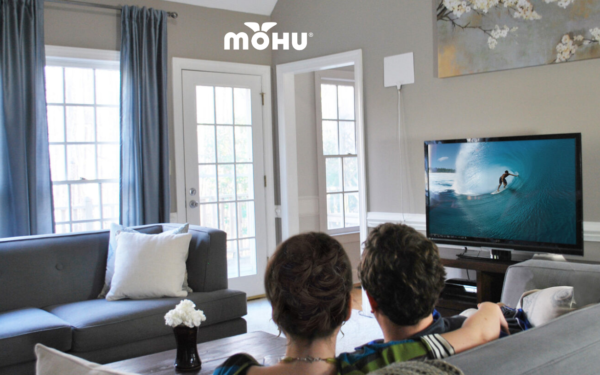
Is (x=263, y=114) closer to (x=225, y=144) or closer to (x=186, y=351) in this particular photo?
(x=225, y=144)

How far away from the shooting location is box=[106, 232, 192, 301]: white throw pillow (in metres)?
3.19

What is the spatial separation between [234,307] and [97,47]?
93.5 inches

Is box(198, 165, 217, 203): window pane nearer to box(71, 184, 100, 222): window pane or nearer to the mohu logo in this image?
box(71, 184, 100, 222): window pane

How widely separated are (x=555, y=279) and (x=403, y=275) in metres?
0.84

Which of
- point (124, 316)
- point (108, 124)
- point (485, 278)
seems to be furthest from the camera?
point (108, 124)

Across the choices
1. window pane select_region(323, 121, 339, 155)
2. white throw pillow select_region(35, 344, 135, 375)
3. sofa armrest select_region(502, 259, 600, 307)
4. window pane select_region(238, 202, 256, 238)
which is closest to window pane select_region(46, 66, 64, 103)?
window pane select_region(238, 202, 256, 238)

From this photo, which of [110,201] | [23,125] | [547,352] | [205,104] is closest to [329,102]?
[205,104]

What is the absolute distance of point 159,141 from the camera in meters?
4.39

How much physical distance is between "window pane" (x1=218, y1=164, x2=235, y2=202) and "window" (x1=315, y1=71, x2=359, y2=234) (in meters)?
0.96

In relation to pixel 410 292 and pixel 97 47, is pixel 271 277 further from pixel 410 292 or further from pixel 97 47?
pixel 97 47

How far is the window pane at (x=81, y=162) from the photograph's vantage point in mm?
4176

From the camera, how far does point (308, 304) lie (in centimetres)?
103

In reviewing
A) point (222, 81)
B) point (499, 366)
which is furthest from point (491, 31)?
point (499, 366)

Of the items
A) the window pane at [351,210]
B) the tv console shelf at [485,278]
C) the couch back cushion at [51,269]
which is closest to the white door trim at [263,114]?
the window pane at [351,210]
